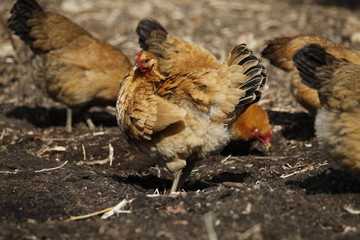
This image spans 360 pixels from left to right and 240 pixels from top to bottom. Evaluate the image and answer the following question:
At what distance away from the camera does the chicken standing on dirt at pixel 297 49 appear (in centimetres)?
700

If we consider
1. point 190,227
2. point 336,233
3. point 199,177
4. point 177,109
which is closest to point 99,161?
point 199,177

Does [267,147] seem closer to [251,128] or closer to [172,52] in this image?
[251,128]

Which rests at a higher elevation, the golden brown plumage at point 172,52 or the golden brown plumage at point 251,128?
the golden brown plumage at point 172,52

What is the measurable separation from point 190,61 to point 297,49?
1567 millimetres

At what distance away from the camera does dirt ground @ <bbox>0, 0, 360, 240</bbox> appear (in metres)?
4.03

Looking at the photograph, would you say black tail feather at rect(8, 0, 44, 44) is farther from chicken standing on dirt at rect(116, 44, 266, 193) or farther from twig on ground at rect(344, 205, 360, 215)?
twig on ground at rect(344, 205, 360, 215)

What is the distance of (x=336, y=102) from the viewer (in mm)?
4656

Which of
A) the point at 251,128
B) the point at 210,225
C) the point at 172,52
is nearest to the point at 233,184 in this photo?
the point at 210,225

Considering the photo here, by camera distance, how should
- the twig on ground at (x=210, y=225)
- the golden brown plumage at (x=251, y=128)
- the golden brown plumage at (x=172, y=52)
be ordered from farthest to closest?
the golden brown plumage at (x=172, y=52) → the golden brown plumage at (x=251, y=128) → the twig on ground at (x=210, y=225)

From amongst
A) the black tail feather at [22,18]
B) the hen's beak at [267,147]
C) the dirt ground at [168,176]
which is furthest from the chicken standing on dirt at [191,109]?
the black tail feather at [22,18]

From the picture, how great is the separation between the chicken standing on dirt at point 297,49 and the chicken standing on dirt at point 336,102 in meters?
2.10

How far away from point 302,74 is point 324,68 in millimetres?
222

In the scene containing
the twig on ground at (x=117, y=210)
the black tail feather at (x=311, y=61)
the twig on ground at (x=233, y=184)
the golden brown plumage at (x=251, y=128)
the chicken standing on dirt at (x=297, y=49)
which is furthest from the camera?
the chicken standing on dirt at (x=297, y=49)

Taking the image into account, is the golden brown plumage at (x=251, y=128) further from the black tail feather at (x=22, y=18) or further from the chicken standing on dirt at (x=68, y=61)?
the black tail feather at (x=22, y=18)
